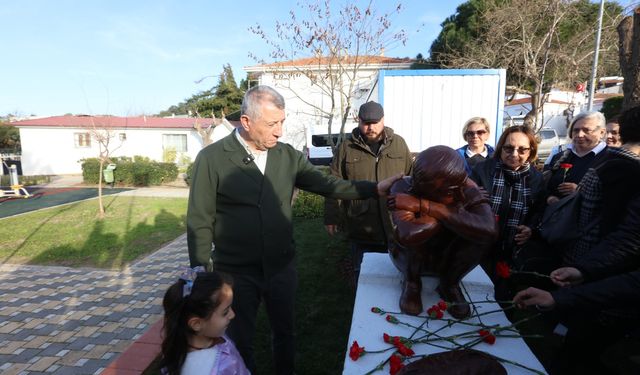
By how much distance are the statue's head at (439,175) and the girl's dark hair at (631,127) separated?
930mm

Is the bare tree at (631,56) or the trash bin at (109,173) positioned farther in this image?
the trash bin at (109,173)

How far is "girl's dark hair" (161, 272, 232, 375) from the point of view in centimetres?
169

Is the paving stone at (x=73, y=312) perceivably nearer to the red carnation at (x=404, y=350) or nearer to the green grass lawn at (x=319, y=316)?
the green grass lawn at (x=319, y=316)

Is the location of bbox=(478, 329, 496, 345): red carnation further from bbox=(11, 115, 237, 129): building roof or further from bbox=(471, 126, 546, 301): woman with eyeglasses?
bbox=(11, 115, 237, 129): building roof

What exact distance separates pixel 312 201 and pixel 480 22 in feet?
40.4

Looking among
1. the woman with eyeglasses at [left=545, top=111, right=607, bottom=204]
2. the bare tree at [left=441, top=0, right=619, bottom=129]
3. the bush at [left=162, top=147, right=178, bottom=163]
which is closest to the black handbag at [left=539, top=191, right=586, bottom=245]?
the woman with eyeglasses at [left=545, top=111, right=607, bottom=204]

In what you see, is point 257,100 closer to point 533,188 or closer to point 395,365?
point 395,365

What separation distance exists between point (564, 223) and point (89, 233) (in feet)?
27.5

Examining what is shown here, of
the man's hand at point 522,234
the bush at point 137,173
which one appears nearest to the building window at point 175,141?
the bush at point 137,173

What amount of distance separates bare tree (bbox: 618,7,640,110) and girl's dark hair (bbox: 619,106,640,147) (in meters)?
3.57

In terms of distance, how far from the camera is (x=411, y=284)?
1.83 meters

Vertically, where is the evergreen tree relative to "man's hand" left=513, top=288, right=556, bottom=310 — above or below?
above

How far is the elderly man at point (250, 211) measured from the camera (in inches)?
81.3

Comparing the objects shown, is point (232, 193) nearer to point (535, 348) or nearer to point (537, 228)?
point (537, 228)
